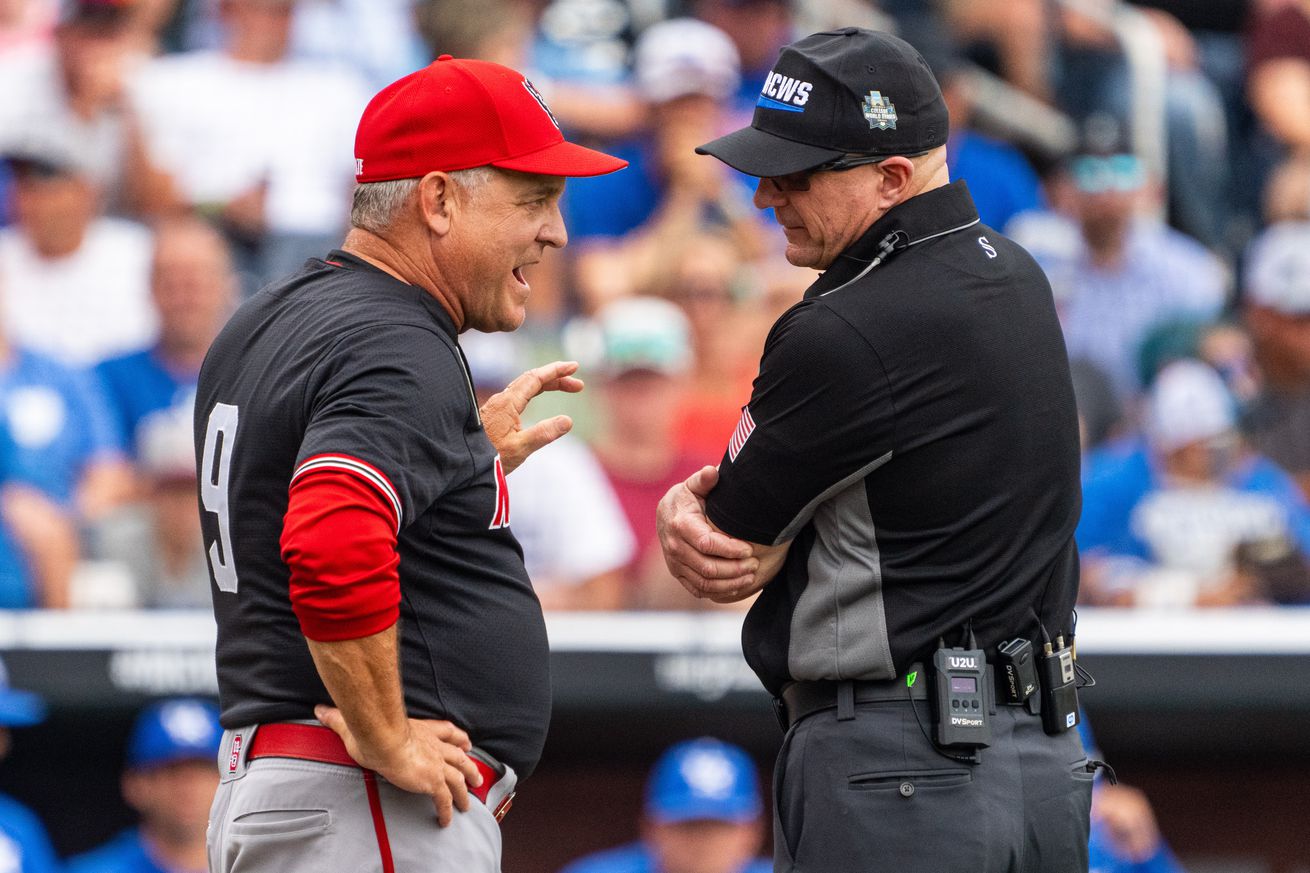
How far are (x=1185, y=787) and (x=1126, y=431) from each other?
1271 millimetres

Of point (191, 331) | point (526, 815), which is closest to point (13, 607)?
point (191, 331)

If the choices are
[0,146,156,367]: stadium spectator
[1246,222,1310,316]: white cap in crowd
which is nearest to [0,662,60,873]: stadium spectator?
[0,146,156,367]: stadium spectator

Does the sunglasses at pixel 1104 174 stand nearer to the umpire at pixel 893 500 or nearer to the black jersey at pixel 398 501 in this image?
the umpire at pixel 893 500

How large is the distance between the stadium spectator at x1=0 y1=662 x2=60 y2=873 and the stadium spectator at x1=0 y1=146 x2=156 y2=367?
1.22 metres

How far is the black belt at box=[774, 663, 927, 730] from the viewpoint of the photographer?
101 inches

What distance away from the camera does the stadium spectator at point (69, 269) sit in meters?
5.96

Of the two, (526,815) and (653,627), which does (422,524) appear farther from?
(526,815)

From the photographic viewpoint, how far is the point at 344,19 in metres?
6.64

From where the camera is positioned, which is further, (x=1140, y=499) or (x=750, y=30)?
(x=750, y=30)

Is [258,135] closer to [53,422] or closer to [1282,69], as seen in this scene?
[53,422]

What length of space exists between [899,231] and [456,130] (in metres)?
0.69

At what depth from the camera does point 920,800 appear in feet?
8.29

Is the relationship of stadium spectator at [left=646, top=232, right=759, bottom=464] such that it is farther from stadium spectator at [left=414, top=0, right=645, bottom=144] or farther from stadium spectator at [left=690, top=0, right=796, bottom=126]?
stadium spectator at [left=690, top=0, right=796, bottom=126]

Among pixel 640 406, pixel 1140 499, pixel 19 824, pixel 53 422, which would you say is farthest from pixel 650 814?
pixel 53 422
